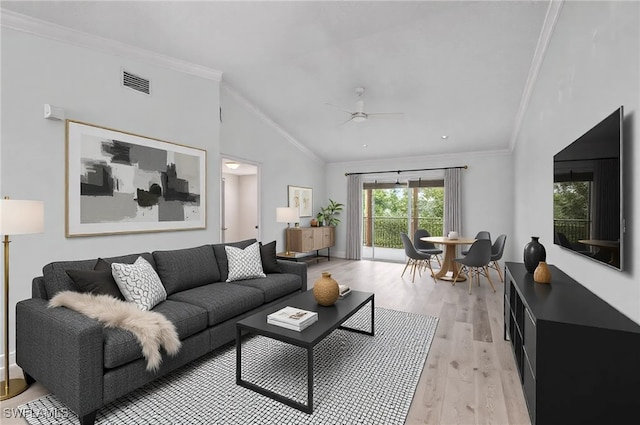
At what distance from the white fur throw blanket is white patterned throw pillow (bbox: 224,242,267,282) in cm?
123

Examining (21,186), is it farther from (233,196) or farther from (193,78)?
(233,196)

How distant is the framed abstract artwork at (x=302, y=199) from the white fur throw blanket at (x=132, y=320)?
15.5ft

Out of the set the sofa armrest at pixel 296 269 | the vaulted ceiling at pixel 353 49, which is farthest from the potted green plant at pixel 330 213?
the sofa armrest at pixel 296 269

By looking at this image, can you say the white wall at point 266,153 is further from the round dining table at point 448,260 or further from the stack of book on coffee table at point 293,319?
the stack of book on coffee table at point 293,319

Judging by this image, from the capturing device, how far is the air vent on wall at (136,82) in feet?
10.7

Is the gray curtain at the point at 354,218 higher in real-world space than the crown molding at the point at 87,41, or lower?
lower

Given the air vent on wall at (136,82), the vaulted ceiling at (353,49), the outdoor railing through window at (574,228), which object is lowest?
the outdoor railing through window at (574,228)

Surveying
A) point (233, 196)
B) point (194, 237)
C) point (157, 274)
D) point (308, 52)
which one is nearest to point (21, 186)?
point (157, 274)

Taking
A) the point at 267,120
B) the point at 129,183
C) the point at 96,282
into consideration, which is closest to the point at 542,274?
the point at 96,282

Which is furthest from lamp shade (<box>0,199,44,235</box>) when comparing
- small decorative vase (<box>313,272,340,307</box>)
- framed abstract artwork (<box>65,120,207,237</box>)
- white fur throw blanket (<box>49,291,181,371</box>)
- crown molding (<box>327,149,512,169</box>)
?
crown molding (<box>327,149,512,169</box>)

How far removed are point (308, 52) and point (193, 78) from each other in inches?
57.3

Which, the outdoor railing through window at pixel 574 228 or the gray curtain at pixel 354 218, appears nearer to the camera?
the outdoor railing through window at pixel 574 228

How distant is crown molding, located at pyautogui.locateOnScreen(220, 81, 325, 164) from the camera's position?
4.93 meters

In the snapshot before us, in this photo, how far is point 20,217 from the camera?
6.61 feet
